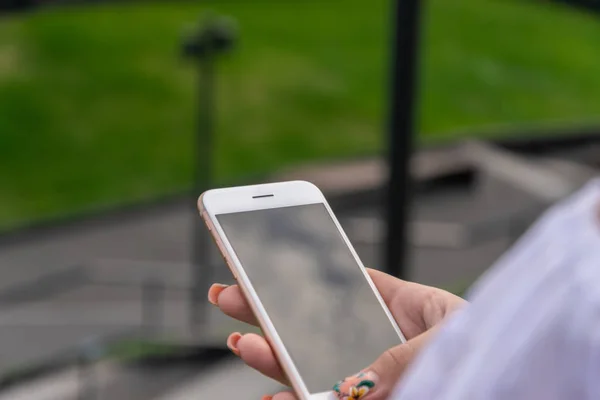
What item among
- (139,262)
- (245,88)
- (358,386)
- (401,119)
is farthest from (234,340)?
(245,88)

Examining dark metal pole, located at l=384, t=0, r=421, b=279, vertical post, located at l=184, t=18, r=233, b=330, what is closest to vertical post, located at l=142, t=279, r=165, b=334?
vertical post, located at l=184, t=18, r=233, b=330

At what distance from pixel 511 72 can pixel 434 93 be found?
5176 mm

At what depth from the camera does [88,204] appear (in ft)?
121

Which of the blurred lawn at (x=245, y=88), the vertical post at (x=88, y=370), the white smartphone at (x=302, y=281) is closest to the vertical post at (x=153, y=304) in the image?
the vertical post at (x=88, y=370)

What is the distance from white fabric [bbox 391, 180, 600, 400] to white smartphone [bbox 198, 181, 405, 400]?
2.26ft

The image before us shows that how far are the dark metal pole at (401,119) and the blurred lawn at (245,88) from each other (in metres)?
30.5

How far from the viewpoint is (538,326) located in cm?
94

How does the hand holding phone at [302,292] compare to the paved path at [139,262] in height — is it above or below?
above

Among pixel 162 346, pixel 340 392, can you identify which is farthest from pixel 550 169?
pixel 340 392

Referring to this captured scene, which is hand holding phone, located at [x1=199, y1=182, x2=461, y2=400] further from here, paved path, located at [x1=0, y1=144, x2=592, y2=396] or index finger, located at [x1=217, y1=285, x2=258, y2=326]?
paved path, located at [x1=0, y1=144, x2=592, y2=396]

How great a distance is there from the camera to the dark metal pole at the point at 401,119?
5113mm

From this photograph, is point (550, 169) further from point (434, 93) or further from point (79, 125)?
point (79, 125)

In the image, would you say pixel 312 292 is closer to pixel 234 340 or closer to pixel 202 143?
pixel 234 340

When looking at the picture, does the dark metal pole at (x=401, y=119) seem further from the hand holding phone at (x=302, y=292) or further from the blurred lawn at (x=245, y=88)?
the blurred lawn at (x=245, y=88)
